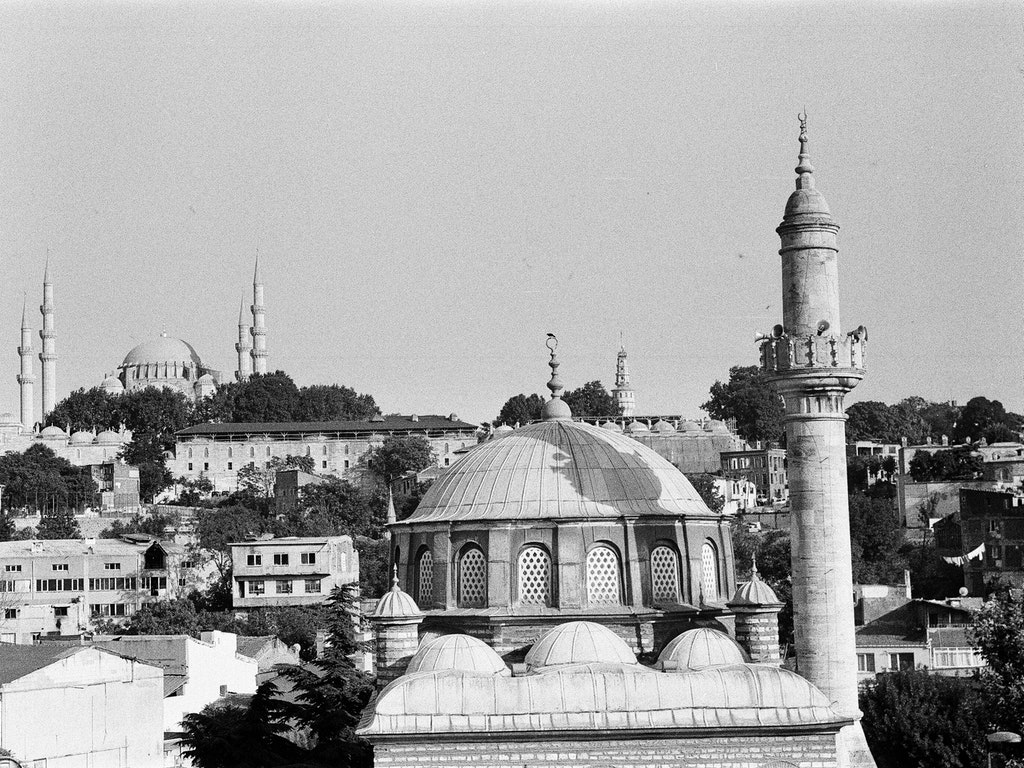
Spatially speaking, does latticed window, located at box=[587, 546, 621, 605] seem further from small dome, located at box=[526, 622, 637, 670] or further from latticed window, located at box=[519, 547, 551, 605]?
small dome, located at box=[526, 622, 637, 670]

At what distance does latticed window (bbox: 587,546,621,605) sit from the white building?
1289 cm

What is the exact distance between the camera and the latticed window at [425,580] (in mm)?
26016

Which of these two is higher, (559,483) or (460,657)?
(559,483)

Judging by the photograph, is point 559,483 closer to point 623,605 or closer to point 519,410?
point 623,605

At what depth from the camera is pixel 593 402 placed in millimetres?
117125

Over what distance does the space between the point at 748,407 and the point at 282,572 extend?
51694 millimetres

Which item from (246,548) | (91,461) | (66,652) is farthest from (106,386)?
(66,652)

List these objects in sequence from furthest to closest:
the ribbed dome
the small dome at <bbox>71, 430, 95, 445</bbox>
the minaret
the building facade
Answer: the small dome at <bbox>71, 430, 95, 445</bbox>
the building facade
the ribbed dome
the minaret

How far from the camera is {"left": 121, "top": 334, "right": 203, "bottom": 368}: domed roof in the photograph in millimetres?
135125

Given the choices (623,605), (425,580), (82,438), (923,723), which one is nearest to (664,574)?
(623,605)

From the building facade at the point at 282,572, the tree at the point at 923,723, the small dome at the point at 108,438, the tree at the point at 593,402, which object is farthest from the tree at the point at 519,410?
the tree at the point at 923,723

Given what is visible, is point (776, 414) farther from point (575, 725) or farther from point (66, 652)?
point (575, 725)

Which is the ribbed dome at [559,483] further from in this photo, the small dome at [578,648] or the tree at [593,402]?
the tree at [593,402]

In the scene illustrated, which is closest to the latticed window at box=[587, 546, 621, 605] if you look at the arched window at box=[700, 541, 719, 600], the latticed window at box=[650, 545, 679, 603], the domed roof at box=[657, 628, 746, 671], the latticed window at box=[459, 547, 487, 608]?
the latticed window at box=[650, 545, 679, 603]
